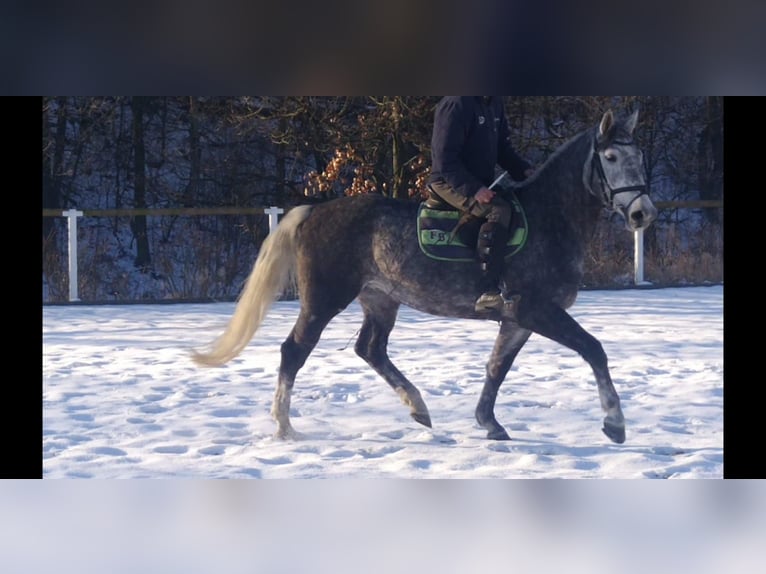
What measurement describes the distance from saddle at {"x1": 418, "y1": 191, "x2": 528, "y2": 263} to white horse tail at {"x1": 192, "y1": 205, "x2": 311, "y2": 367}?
73 cm

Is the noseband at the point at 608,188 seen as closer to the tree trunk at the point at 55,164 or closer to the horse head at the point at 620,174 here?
the horse head at the point at 620,174

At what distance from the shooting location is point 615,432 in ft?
22.5

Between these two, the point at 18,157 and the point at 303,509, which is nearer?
the point at 303,509

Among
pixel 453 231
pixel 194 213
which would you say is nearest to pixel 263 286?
pixel 453 231

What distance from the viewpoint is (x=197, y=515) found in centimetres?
612

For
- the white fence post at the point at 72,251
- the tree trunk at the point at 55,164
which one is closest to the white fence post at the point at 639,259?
the white fence post at the point at 72,251

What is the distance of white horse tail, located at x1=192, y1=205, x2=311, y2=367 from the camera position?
6988 mm

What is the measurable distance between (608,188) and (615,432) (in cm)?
140

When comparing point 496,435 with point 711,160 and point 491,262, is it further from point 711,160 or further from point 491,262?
point 711,160
